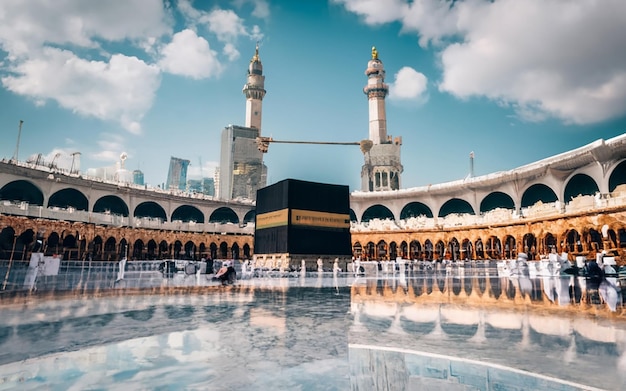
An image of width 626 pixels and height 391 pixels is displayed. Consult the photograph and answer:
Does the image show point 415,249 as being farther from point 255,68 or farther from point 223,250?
point 255,68

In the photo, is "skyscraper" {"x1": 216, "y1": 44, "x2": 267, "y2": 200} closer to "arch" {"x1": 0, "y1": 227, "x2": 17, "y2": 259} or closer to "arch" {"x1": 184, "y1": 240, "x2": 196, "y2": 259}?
"arch" {"x1": 184, "y1": 240, "x2": 196, "y2": 259}

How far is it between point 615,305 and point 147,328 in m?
7.87

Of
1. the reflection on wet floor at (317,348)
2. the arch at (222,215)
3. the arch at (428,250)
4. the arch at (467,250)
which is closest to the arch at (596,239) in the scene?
the arch at (467,250)

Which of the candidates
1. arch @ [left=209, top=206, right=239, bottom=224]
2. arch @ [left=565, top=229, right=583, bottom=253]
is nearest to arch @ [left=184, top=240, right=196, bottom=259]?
arch @ [left=209, top=206, right=239, bottom=224]

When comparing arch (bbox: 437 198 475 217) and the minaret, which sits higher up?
the minaret

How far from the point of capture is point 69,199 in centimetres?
3806

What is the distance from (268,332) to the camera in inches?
181

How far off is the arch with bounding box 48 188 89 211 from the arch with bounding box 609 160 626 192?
4679 cm

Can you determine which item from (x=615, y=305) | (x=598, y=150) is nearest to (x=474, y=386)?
(x=615, y=305)

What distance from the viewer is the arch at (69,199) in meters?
37.1

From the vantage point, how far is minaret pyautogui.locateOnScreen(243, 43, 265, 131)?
65875 mm

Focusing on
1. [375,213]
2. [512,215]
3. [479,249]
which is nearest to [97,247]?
[375,213]

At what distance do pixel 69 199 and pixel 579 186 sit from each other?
48.2 m

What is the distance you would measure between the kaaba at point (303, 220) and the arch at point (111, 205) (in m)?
18.5
